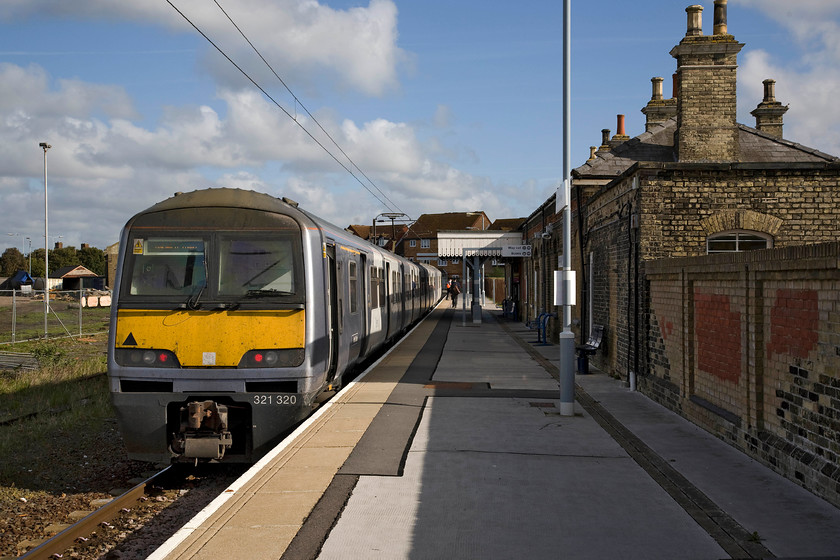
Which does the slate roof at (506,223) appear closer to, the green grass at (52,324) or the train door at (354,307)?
the green grass at (52,324)

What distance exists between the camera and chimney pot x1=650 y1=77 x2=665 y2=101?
21.7 m

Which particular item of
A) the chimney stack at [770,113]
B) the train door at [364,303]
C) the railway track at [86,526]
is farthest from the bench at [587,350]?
the chimney stack at [770,113]

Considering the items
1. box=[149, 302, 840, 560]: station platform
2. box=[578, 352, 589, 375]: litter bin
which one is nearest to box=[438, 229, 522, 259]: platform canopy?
box=[578, 352, 589, 375]: litter bin

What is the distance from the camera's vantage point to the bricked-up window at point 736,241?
12352 millimetres

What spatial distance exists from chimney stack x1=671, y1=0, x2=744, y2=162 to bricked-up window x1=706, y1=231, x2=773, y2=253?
2413mm

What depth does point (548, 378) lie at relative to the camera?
14.1 meters

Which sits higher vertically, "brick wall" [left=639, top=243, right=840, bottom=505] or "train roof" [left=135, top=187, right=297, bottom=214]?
"train roof" [left=135, top=187, right=297, bottom=214]

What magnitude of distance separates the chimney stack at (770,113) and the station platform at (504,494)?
14.7m

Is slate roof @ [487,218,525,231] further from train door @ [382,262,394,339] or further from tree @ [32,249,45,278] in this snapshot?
train door @ [382,262,394,339]

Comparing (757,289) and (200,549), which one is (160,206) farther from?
(757,289)

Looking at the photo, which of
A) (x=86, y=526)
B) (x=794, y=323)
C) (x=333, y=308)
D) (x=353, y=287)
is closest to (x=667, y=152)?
(x=353, y=287)

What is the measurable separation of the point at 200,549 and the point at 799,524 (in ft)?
14.1

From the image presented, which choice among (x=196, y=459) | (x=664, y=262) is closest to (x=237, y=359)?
(x=196, y=459)

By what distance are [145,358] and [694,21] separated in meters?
12.1
